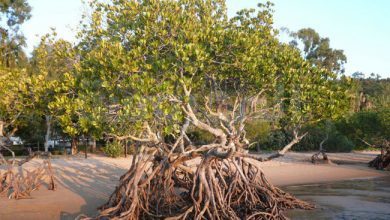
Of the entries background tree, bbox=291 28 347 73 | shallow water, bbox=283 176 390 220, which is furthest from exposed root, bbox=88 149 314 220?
background tree, bbox=291 28 347 73

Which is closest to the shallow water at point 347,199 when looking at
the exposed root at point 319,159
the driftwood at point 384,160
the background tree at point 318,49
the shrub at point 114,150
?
the driftwood at point 384,160

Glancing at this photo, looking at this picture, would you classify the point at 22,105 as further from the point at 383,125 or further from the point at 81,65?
the point at 383,125

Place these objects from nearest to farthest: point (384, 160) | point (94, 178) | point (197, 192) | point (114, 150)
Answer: point (197, 192)
point (94, 178)
point (114, 150)
point (384, 160)

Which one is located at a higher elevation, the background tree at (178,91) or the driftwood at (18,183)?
the background tree at (178,91)

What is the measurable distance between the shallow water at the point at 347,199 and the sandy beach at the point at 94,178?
1.64m

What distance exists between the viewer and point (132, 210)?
10.8 meters

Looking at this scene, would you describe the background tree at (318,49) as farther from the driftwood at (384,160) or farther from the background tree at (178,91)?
the background tree at (178,91)

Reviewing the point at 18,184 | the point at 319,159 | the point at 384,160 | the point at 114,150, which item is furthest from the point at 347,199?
the point at 114,150

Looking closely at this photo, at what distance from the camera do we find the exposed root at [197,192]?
36.3 ft

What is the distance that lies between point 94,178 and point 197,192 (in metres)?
9.70

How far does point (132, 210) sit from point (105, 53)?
153 inches

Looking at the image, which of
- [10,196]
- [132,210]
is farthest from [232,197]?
[10,196]

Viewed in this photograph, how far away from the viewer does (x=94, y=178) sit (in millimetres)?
19875

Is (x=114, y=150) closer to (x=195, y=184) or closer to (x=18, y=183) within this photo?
(x=18, y=183)
